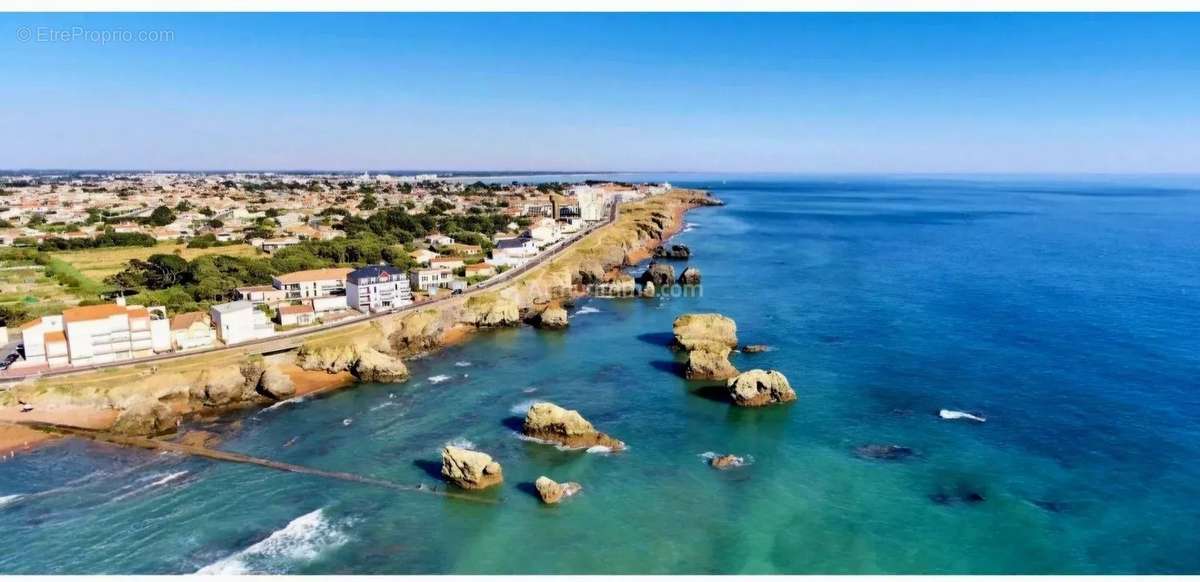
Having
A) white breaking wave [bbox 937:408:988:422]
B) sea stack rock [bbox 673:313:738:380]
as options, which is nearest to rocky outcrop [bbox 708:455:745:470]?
sea stack rock [bbox 673:313:738:380]

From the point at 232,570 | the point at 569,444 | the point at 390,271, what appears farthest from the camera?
the point at 390,271

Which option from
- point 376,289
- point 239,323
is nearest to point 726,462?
point 239,323

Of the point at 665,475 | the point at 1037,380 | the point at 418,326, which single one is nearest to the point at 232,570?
the point at 665,475

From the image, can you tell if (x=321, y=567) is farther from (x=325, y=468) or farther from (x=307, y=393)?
(x=307, y=393)

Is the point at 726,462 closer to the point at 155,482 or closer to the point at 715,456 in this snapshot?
the point at 715,456

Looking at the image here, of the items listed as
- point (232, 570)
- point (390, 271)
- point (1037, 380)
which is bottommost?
point (232, 570)

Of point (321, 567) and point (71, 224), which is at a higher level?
point (71, 224)

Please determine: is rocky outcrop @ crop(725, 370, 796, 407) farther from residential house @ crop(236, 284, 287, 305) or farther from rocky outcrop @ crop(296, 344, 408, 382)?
residential house @ crop(236, 284, 287, 305)
